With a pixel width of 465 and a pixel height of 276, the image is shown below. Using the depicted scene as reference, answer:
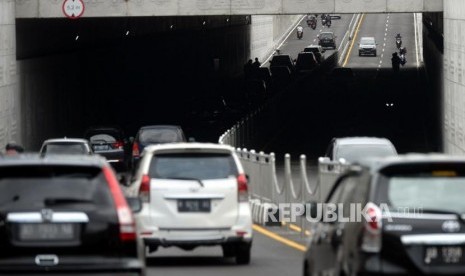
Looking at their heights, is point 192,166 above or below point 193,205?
above

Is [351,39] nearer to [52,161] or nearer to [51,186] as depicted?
[52,161]

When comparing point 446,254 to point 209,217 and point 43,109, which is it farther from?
point 43,109

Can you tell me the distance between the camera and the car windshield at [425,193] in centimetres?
1083

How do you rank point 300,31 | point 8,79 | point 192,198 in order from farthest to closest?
point 300,31, point 8,79, point 192,198

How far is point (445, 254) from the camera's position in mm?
10703

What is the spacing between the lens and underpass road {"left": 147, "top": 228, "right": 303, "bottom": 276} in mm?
17934

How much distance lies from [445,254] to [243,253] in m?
8.35

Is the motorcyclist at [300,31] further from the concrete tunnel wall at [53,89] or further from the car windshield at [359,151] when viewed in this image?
the car windshield at [359,151]

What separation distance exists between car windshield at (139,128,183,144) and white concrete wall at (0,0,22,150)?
5835 millimetres

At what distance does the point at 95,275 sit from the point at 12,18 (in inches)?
1454

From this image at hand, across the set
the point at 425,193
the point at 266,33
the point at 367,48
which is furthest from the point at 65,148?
the point at 266,33

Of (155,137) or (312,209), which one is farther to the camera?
(155,137)

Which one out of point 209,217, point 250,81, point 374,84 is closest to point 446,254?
point 209,217

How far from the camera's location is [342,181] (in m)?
12.6
